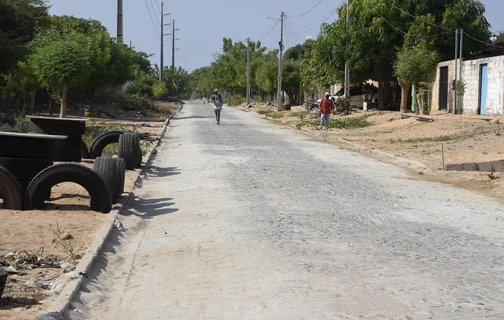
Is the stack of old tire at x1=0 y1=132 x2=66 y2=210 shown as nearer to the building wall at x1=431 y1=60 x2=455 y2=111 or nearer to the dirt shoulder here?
the dirt shoulder

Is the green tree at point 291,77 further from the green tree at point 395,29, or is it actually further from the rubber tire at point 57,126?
the rubber tire at point 57,126

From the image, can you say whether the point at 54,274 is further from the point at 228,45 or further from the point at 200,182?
the point at 228,45

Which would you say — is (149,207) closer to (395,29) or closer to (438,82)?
(438,82)

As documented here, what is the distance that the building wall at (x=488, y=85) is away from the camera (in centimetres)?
3284

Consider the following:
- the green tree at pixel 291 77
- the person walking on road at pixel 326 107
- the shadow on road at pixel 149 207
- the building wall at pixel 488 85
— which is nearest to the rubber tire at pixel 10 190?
the shadow on road at pixel 149 207

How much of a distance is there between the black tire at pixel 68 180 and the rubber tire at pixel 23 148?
90 cm

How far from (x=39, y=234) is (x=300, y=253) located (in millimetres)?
3369

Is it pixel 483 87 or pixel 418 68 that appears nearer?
pixel 483 87

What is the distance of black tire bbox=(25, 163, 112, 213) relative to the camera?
35.2ft

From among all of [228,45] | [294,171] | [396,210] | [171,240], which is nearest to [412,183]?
[294,171]

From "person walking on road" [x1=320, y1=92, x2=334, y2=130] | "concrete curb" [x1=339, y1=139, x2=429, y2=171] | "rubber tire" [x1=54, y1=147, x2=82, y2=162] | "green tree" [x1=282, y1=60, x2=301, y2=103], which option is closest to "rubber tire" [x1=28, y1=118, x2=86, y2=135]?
"rubber tire" [x1=54, y1=147, x2=82, y2=162]

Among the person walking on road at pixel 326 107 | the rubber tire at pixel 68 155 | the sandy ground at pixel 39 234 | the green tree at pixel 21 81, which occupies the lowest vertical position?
the sandy ground at pixel 39 234

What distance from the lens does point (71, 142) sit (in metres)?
16.4

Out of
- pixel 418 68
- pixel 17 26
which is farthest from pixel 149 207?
pixel 418 68
